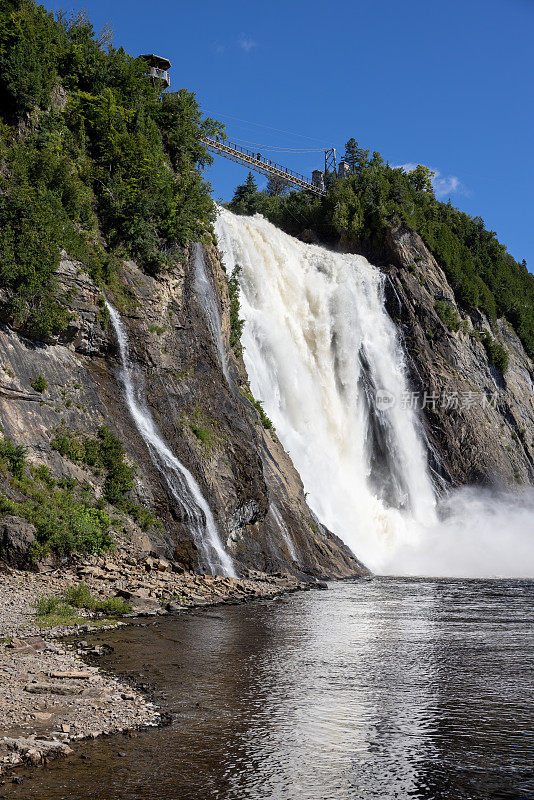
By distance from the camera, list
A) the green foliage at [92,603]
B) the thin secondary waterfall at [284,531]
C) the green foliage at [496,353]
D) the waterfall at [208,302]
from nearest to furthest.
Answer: the green foliage at [92,603] → the thin secondary waterfall at [284,531] → the waterfall at [208,302] → the green foliage at [496,353]

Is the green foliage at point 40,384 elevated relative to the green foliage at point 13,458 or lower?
elevated

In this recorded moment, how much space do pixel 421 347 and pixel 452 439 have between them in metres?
7.42

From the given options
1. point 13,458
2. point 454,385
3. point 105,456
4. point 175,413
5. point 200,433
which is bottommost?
point 13,458

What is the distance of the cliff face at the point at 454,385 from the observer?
54.3 m

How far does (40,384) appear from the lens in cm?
2303

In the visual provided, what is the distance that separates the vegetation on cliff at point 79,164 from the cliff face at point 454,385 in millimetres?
25006

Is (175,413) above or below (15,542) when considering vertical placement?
above

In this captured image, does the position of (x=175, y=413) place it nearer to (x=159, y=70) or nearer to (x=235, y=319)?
(x=235, y=319)

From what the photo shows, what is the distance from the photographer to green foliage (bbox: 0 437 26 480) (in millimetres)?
20312

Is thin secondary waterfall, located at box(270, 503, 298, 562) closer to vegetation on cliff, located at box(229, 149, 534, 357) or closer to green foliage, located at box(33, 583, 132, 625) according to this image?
green foliage, located at box(33, 583, 132, 625)

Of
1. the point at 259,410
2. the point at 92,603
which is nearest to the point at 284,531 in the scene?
the point at 259,410

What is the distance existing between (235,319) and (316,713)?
26.9 m

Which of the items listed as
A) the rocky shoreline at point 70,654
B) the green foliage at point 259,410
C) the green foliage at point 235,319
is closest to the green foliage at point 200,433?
the green foliage at point 259,410

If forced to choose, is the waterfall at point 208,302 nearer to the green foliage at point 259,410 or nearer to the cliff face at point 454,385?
the green foliage at point 259,410
